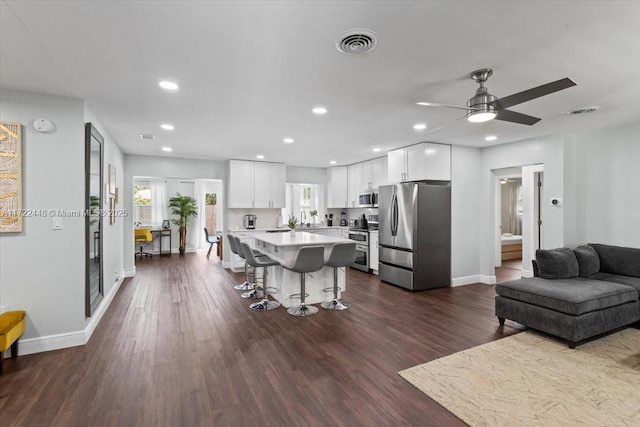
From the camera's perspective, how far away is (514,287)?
3.59 meters

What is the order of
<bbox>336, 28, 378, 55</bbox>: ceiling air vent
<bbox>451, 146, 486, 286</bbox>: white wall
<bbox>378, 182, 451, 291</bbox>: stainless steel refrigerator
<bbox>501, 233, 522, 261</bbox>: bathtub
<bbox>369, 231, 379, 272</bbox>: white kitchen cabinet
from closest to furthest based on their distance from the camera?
<bbox>336, 28, 378, 55</bbox>: ceiling air vent → <bbox>378, 182, 451, 291</bbox>: stainless steel refrigerator → <bbox>451, 146, 486, 286</bbox>: white wall → <bbox>369, 231, 379, 272</bbox>: white kitchen cabinet → <bbox>501, 233, 522, 261</bbox>: bathtub

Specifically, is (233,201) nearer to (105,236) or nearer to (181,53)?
(105,236)

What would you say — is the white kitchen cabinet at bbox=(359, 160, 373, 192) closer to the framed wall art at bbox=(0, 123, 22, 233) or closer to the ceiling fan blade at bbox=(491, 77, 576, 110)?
the ceiling fan blade at bbox=(491, 77, 576, 110)

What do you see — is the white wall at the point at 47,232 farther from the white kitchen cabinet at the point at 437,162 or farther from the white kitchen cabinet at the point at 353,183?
the white kitchen cabinet at the point at 353,183

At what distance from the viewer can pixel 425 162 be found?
535 centimetres

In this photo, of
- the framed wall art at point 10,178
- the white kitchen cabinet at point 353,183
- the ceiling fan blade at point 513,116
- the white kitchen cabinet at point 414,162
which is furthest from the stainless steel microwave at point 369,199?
the framed wall art at point 10,178

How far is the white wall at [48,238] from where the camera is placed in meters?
2.97

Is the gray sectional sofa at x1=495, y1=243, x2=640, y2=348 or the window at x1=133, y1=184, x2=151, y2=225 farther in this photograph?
the window at x1=133, y1=184, x2=151, y2=225

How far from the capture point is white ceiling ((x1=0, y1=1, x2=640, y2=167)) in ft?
5.83

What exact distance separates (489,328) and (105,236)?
16.9ft

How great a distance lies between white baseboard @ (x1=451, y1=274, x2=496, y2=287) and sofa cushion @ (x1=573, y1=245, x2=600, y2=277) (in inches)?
71.3

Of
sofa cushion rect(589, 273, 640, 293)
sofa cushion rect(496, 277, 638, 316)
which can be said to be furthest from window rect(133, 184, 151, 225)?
sofa cushion rect(589, 273, 640, 293)

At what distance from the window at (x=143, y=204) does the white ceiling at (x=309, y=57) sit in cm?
663

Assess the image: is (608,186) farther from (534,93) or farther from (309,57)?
(309,57)
